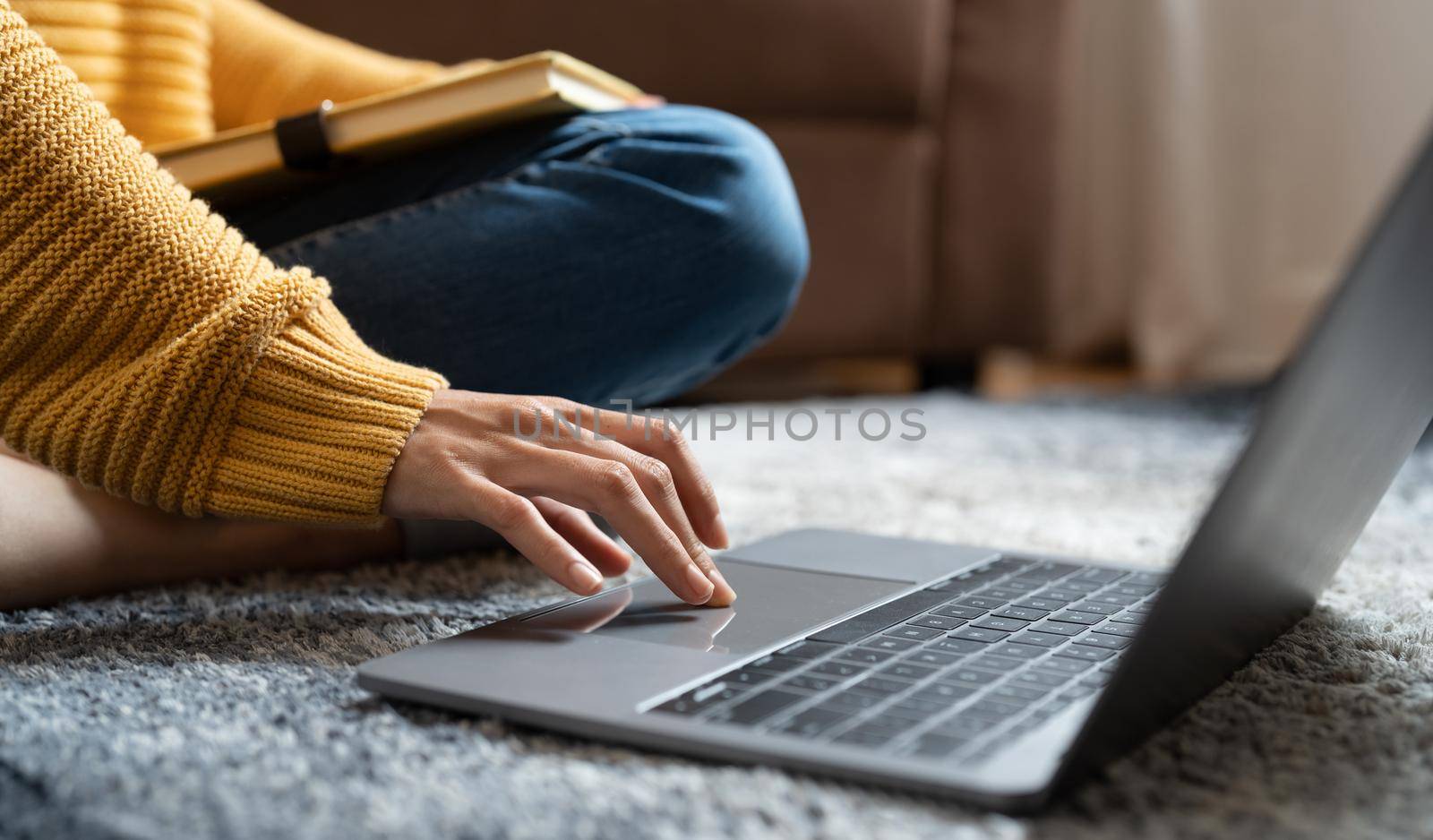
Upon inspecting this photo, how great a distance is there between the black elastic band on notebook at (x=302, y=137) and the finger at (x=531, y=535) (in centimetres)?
28

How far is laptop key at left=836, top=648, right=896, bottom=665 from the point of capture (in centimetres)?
43

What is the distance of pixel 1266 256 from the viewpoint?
75.9 inches

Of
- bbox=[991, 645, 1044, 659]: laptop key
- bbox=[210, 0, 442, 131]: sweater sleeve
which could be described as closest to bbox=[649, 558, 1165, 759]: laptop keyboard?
bbox=[991, 645, 1044, 659]: laptop key

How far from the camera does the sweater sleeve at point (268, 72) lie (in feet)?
2.95

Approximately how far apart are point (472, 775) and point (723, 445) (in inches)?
32.1

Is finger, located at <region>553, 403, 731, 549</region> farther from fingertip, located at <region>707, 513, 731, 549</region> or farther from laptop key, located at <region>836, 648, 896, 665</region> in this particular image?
laptop key, located at <region>836, 648, 896, 665</region>

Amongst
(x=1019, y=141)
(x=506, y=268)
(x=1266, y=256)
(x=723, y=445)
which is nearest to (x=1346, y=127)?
(x=1266, y=256)

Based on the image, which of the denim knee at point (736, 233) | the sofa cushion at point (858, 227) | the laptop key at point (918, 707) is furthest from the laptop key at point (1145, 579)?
the sofa cushion at point (858, 227)

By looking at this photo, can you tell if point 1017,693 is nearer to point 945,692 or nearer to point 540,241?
point 945,692

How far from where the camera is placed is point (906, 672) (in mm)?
413

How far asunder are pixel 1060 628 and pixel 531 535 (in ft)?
0.70

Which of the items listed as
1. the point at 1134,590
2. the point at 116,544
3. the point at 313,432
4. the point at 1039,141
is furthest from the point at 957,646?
the point at 1039,141

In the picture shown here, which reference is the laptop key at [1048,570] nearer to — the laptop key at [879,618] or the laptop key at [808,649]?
the laptop key at [879,618]

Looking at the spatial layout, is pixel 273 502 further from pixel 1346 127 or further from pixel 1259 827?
pixel 1346 127
